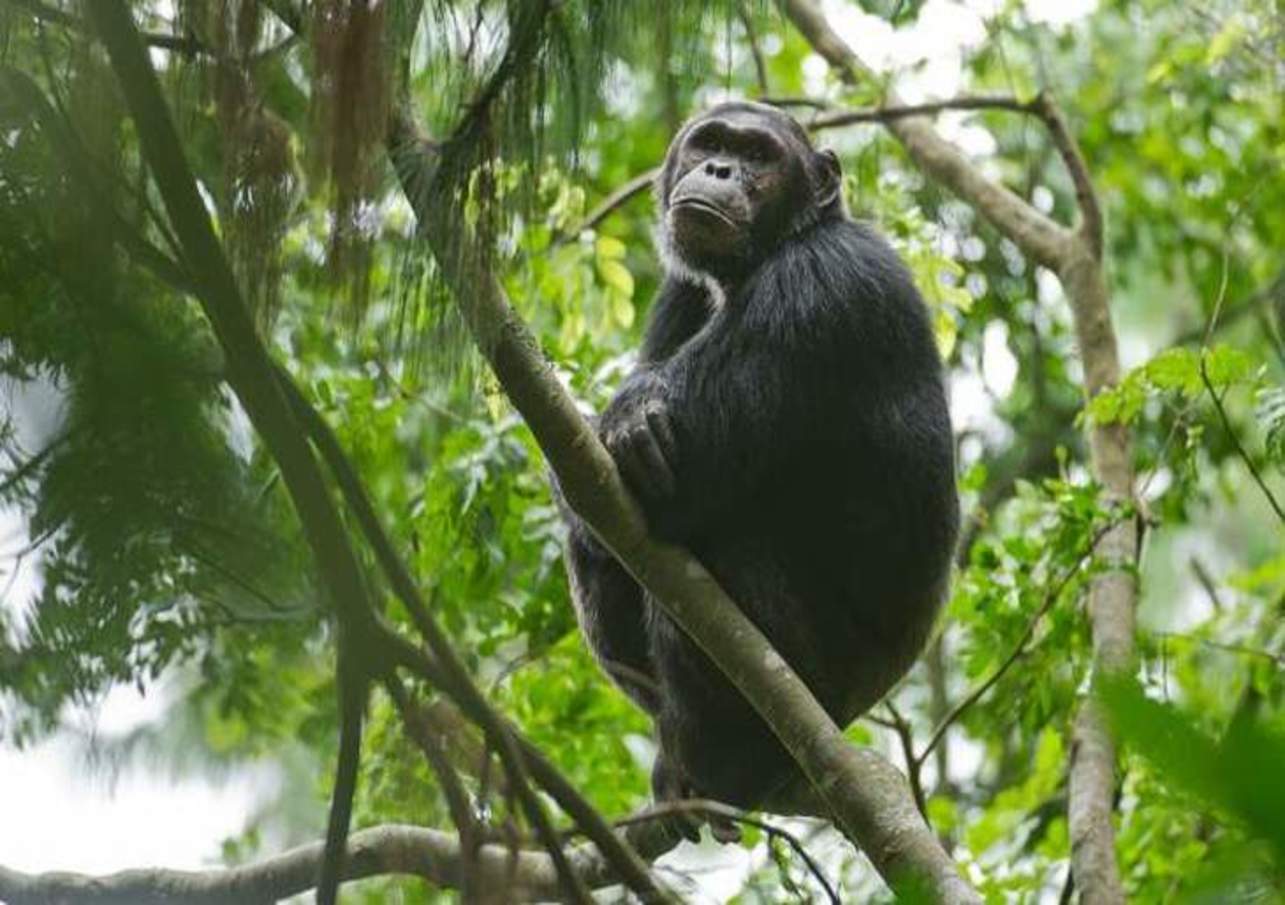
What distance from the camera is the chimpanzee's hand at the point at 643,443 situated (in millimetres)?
5996

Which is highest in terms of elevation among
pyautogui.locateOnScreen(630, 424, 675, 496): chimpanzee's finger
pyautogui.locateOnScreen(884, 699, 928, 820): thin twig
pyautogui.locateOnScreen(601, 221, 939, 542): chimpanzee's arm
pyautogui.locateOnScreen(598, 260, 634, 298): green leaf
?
pyautogui.locateOnScreen(598, 260, 634, 298): green leaf

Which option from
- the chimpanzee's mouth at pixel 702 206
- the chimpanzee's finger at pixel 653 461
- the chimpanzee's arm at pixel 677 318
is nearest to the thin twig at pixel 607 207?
the chimpanzee's arm at pixel 677 318

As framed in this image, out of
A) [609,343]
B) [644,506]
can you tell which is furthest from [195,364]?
[609,343]

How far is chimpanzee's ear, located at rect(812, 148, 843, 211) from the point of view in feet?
24.7

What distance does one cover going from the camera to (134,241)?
9.71ft

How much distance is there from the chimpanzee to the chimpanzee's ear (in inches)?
16.7

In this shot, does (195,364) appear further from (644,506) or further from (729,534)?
(729,534)

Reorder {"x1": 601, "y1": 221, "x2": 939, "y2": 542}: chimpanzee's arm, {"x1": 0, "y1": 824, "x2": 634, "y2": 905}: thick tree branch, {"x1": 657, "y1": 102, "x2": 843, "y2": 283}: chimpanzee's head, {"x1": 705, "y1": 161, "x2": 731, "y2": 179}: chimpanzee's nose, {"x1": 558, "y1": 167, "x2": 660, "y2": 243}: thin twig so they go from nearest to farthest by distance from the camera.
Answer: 1. {"x1": 0, "y1": 824, "x2": 634, "y2": 905}: thick tree branch
2. {"x1": 601, "y1": 221, "x2": 939, "y2": 542}: chimpanzee's arm
3. {"x1": 657, "y1": 102, "x2": 843, "y2": 283}: chimpanzee's head
4. {"x1": 705, "y1": 161, "x2": 731, "y2": 179}: chimpanzee's nose
5. {"x1": 558, "y1": 167, "x2": 660, "y2": 243}: thin twig

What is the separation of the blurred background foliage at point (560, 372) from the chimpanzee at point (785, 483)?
49 centimetres

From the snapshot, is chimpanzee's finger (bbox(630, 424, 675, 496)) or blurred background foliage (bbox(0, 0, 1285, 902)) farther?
chimpanzee's finger (bbox(630, 424, 675, 496))

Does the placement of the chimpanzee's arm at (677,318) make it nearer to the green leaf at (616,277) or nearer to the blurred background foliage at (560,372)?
the blurred background foliage at (560,372)

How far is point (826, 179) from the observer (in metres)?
7.60

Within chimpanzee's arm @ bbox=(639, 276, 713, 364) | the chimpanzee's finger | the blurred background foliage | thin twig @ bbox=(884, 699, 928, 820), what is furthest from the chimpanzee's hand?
thin twig @ bbox=(884, 699, 928, 820)

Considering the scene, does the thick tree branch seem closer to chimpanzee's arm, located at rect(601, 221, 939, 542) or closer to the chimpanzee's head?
chimpanzee's arm, located at rect(601, 221, 939, 542)
